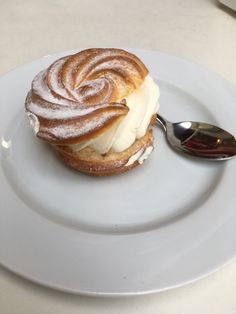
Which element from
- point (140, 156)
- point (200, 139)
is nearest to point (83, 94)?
point (140, 156)

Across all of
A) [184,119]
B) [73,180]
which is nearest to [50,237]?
[73,180]

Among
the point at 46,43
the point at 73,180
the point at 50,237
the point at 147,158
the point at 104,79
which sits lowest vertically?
the point at 50,237

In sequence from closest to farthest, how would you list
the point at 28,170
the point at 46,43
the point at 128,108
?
1. the point at 128,108
2. the point at 28,170
3. the point at 46,43

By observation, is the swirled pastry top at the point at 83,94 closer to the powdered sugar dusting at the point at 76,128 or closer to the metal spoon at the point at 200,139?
the powdered sugar dusting at the point at 76,128

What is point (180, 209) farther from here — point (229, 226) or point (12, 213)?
point (12, 213)

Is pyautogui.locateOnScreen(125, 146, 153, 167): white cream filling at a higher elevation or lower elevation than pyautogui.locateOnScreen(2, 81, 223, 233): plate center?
higher

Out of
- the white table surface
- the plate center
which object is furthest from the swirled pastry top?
the white table surface

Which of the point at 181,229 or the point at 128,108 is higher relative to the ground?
the point at 128,108

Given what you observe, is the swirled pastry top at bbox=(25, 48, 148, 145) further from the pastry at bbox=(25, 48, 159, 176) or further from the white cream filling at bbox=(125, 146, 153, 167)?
the white cream filling at bbox=(125, 146, 153, 167)
